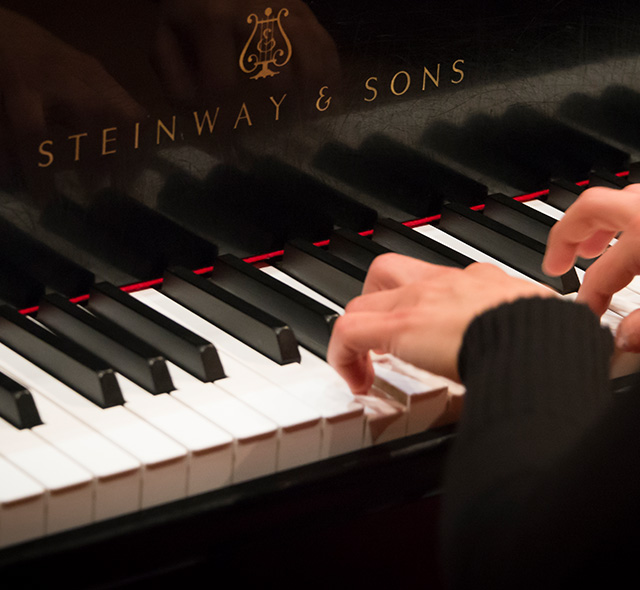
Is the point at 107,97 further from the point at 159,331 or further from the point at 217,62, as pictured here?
the point at 159,331

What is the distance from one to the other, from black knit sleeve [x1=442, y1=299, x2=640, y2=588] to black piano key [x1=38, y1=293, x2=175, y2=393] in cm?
43

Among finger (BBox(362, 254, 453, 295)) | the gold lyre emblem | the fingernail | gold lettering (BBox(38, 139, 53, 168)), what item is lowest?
the fingernail

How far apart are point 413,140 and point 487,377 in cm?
90

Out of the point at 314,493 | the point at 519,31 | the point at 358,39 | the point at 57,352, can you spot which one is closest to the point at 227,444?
the point at 314,493

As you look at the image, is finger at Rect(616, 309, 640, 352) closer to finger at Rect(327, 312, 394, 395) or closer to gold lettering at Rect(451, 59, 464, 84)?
finger at Rect(327, 312, 394, 395)

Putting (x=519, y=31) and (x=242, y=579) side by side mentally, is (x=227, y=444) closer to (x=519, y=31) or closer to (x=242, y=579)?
(x=242, y=579)

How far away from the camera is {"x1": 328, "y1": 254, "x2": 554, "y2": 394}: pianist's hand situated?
120 centimetres

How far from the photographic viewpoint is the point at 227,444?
1243 mm

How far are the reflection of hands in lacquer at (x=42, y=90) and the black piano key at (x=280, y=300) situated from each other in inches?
11.7

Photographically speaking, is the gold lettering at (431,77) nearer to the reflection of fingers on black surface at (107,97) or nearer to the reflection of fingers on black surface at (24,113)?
the reflection of fingers on black surface at (107,97)

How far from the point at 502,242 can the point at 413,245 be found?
159 mm

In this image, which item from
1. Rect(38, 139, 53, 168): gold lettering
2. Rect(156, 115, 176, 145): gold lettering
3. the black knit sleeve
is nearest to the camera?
the black knit sleeve

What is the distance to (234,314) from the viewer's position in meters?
1.52

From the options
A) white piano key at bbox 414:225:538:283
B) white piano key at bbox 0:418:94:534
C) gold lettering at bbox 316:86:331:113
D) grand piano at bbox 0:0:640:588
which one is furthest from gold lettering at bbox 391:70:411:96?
white piano key at bbox 0:418:94:534
